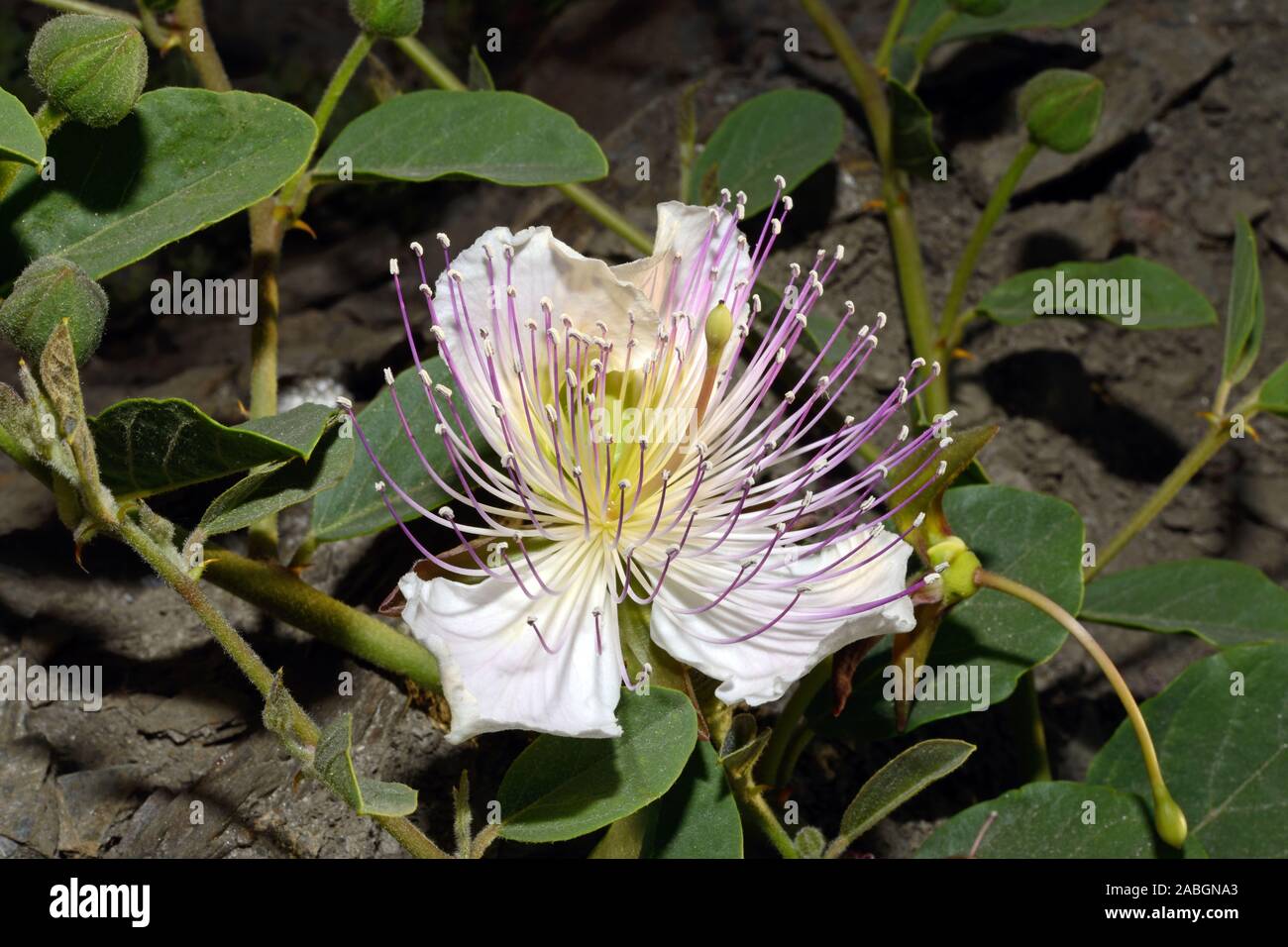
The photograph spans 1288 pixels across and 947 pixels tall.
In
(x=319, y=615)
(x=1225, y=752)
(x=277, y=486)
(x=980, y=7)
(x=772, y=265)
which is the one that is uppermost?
(x=980, y=7)

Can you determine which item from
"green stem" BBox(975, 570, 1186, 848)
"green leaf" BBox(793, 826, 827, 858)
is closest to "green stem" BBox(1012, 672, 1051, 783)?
"green stem" BBox(975, 570, 1186, 848)

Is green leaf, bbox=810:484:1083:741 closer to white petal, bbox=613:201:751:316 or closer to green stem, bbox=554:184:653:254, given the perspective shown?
white petal, bbox=613:201:751:316

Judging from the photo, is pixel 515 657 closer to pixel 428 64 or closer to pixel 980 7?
pixel 428 64

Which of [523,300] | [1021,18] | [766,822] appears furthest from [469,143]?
[1021,18]

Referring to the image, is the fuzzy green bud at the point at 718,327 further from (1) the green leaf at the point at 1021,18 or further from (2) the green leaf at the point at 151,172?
(1) the green leaf at the point at 1021,18

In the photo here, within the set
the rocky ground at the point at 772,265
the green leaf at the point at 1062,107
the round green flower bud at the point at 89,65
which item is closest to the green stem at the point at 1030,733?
the rocky ground at the point at 772,265

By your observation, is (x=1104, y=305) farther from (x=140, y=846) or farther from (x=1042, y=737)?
(x=140, y=846)
